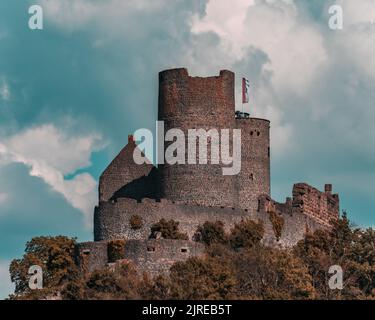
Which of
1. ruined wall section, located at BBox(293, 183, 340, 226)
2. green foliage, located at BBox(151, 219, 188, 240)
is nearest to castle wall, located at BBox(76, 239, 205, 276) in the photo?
green foliage, located at BBox(151, 219, 188, 240)

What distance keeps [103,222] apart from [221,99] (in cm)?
927

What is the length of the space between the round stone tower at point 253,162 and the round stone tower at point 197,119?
1348 millimetres

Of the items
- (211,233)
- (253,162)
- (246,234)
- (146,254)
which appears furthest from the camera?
(253,162)

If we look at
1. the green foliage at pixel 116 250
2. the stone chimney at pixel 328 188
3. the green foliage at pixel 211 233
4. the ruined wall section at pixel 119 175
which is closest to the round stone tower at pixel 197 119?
the green foliage at pixel 211 233

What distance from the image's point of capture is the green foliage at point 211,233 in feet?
264

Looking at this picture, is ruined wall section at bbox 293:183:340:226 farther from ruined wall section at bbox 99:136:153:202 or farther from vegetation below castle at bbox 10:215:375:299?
ruined wall section at bbox 99:136:153:202

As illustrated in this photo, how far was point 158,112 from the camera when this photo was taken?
8506 centimetres

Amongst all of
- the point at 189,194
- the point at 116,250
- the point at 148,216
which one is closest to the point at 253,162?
the point at 189,194

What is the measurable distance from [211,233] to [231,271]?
4780 mm

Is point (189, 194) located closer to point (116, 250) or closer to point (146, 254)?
Result: point (146, 254)

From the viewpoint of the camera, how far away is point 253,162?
86.4 metres
